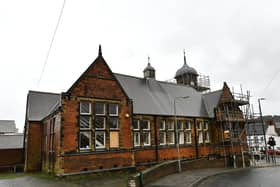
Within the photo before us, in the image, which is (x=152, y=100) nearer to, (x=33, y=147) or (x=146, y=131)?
(x=146, y=131)

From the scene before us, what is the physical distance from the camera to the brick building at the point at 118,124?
663 inches

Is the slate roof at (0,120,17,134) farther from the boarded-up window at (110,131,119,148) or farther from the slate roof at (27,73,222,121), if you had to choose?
the boarded-up window at (110,131,119,148)

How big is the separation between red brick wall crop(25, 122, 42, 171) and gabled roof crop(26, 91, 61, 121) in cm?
95

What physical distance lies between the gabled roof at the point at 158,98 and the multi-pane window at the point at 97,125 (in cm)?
325

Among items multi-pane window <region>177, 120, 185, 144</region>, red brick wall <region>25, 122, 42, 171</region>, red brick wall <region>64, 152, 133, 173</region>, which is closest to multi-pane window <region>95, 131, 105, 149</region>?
red brick wall <region>64, 152, 133, 173</region>

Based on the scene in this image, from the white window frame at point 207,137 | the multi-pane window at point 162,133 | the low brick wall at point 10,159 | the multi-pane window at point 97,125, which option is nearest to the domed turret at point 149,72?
the white window frame at point 207,137

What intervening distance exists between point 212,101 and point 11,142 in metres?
25.4

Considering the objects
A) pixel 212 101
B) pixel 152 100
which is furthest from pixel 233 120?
pixel 152 100

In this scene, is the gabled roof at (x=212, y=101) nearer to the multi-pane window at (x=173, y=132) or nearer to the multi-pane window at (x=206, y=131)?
the multi-pane window at (x=206, y=131)

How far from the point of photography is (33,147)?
2384 centimetres

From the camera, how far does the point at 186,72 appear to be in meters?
40.2

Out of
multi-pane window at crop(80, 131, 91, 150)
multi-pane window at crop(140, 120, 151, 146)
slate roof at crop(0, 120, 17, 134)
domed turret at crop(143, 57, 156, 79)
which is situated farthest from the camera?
slate roof at crop(0, 120, 17, 134)

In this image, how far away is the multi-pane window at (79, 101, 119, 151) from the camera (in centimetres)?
1734

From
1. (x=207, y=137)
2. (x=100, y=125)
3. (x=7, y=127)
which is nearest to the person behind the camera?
(x=100, y=125)
